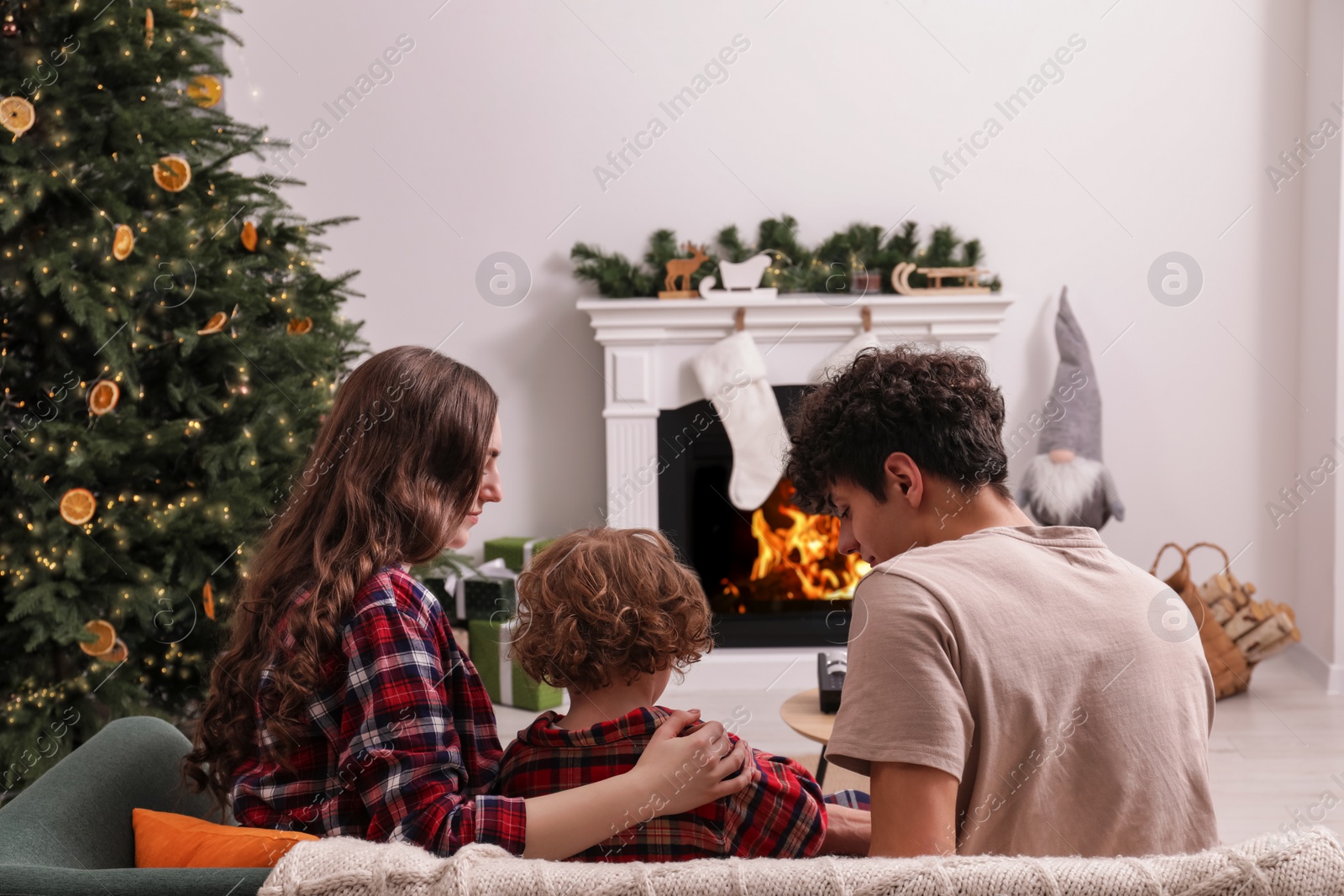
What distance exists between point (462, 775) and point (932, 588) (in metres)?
0.55

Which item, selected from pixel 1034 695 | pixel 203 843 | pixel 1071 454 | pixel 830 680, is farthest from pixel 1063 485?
pixel 203 843

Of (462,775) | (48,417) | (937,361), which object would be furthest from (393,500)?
(48,417)

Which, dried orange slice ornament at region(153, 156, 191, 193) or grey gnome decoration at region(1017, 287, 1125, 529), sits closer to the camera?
dried orange slice ornament at region(153, 156, 191, 193)

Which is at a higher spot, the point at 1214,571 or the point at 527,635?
the point at 527,635

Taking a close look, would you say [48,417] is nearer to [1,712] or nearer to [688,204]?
[1,712]

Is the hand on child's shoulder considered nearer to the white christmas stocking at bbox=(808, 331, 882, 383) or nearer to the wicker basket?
the white christmas stocking at bbox=(808, 331, 882, 383)

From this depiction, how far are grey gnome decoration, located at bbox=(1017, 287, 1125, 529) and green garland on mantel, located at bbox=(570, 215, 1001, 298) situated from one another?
14.8 inches

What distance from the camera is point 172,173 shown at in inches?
95.2

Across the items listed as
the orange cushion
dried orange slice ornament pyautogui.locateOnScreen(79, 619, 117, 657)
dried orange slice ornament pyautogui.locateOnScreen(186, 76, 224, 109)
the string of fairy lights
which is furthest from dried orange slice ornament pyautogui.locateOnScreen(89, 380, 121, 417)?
the orange cushion

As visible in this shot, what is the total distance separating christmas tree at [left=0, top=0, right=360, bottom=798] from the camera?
2238 mm

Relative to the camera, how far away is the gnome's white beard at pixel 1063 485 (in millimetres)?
3590

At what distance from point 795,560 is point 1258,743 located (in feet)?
5.22

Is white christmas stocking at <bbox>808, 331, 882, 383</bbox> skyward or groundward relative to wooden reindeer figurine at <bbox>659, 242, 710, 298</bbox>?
groundward

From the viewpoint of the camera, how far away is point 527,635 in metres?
1.22
